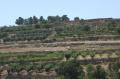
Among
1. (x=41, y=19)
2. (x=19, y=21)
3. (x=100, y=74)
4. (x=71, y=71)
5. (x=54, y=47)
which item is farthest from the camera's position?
(x=19, y=21)

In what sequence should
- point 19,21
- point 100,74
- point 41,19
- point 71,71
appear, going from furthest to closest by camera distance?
point 19,21 < point 41,19 < point 71,71 < point 100,74

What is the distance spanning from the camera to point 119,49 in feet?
197

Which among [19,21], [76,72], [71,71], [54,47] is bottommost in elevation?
[76,72]

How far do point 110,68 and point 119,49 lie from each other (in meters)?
13.7

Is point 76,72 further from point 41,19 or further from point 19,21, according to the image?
point 19,21

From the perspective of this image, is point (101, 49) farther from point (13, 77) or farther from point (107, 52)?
point (13, 77)

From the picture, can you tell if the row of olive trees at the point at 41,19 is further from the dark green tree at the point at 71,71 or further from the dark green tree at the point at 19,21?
the dark green tree at the point at 71,71

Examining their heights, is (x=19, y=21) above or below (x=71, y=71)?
above

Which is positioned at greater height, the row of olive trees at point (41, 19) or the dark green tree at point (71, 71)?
the row of olive trees at point (41, 19)

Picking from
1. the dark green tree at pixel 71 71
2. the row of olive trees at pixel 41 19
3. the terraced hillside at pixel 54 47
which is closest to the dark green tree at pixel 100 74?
the terraced hillside at pixel 54 47

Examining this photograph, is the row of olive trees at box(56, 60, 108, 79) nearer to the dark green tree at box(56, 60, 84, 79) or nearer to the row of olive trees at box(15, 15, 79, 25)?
the dark green tree at box(56, 60, 84, 79)

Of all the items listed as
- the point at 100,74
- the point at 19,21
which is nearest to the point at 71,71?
the point at 100,74

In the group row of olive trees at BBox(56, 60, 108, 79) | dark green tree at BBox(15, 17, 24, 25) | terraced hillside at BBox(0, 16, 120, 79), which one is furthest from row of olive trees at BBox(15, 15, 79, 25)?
row of olive trees at BBox(56, 60, 108, 79)

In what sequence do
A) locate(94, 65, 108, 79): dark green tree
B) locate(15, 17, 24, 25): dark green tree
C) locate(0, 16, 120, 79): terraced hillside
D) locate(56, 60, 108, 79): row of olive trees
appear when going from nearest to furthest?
locate(94, 65, 108, 79): dark green tree
locate(56, 60, 108, 79): row of olive trees
locate(0, 16, 120, 79): terraced hillside
locate(15, 17, 24, 25): dark green tree
